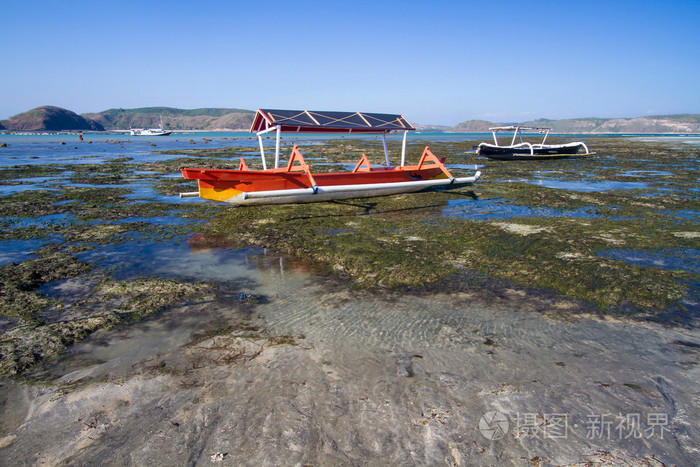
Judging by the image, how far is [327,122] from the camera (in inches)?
495

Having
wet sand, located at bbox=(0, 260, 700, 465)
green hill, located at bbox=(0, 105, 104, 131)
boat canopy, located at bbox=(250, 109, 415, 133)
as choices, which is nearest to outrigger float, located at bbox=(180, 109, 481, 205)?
boat canopy, located at bbox=(250, 109, 415, 133)

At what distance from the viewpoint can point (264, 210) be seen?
36.7 feet

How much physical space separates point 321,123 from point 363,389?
34.1ft

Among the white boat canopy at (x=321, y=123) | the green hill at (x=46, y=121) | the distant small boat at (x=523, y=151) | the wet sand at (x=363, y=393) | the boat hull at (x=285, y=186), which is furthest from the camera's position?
the green hill at (x=46, y=121)

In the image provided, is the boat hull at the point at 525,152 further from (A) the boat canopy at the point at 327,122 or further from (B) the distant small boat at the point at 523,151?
(A) the boat canopy at the point at 327,122

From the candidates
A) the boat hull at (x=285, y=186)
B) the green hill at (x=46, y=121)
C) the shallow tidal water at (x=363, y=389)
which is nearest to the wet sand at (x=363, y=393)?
the shallow tidal water at (x=363, y=389)

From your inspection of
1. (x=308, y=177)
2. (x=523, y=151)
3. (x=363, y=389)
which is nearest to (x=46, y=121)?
(x=523, y=151)

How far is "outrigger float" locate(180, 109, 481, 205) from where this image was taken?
1042cm

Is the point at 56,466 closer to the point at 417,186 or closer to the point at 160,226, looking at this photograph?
the point at 160,226

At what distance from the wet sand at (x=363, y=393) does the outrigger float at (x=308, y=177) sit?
613 centimetres

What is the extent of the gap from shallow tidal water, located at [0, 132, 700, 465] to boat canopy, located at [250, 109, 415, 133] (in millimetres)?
7917

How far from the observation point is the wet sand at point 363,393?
278cm

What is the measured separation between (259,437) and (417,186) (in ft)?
38.7

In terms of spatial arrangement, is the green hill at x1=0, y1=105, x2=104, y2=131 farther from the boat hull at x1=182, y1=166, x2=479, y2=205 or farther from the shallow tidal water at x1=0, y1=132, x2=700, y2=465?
the shallow tidal water at x1=0, y1=132, x2=700, y2=465
